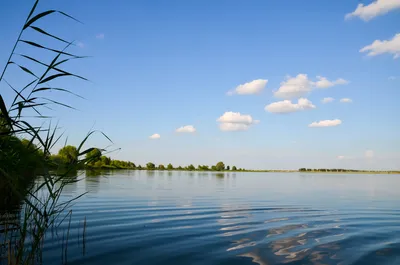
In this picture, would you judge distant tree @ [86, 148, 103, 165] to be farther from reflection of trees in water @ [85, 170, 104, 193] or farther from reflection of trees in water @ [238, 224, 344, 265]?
reflection of trees in water @ [238, 224, 344, 265]

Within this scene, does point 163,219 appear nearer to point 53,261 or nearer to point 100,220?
point 100,220

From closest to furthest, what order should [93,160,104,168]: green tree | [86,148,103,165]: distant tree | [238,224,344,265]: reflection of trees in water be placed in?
1. [86,148,103,165]: distant tree
2. [93,160,104,168]: green tree
3. [238,224,344,265]: reflection of trees in water

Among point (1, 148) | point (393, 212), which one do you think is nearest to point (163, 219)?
point (1, 148)

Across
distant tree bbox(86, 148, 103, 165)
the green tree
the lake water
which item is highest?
distant tree bbox(86, 148, 103, 165)

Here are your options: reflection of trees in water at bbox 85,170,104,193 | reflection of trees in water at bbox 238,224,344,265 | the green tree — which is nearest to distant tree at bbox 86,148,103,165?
reflection of trees in water at bbox 85,170,104,193

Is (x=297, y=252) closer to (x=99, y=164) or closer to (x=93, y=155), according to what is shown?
(x=93, y=155)

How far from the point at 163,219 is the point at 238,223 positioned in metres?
3.12

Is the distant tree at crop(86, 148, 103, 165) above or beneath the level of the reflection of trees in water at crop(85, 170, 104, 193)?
above

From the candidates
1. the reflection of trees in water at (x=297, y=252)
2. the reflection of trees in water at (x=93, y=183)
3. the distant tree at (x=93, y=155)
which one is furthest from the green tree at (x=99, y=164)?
the reflection of trees in water at (x=297, y=252)

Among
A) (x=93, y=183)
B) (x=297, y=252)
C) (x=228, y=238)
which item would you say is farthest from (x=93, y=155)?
(x=93, y=183)

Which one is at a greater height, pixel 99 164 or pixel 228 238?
pixel 99 164

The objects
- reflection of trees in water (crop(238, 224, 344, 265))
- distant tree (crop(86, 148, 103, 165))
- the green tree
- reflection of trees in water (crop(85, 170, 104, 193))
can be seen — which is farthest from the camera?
reflection of trees in water (crop(238, 224, 344, 265))

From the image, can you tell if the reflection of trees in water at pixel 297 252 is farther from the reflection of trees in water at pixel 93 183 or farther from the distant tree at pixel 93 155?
the distant tree at pixel 93 155

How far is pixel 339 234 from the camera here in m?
9.86
